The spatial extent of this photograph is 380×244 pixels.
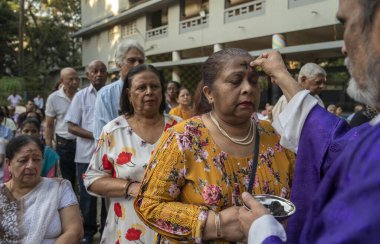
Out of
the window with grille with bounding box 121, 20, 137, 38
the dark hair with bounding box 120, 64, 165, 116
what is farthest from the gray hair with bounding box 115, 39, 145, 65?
the window with grille with bounding box 121, 20, 137, 38

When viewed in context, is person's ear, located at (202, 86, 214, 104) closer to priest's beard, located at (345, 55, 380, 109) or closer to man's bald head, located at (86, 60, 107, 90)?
priest's beard, located at (345, 55, 380, 109)

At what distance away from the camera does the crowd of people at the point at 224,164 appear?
0.99 meters

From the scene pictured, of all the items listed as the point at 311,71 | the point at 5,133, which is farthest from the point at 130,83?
the point at 5,133

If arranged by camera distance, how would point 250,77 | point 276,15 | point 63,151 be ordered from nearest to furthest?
point 250,77 < point 63,151 < point 276,15

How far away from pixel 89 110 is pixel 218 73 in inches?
119

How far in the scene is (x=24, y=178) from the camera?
3.02 m

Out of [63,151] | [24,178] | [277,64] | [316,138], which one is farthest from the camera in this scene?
[63,151]

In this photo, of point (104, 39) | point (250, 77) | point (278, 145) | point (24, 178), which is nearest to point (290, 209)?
point (278, 145)

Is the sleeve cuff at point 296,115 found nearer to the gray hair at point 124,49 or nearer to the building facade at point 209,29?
the gray hair at point 124,49

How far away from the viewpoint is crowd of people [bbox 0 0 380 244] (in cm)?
99

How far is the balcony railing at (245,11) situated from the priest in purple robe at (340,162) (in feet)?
42.0

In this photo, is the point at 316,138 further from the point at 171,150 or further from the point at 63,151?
the point at 63,151

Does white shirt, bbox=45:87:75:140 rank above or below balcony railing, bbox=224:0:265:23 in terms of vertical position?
below

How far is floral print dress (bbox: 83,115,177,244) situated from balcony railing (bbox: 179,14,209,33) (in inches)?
571
